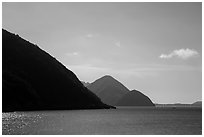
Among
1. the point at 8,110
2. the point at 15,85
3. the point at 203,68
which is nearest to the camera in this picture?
the point at 203,68

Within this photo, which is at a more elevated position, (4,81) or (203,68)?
(4,81)

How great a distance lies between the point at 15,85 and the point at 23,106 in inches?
559

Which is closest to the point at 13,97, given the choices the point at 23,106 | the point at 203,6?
the point at 23,106

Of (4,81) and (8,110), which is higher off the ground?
(4,81)

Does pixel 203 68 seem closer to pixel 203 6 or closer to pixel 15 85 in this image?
pixel 203 6

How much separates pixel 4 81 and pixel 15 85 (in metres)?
7.58

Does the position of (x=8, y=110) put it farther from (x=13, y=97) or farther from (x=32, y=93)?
(x=32, y=93)

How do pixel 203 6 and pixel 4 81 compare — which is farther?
pixel 4 81

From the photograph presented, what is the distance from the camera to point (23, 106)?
189 metres

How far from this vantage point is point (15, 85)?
633 ft

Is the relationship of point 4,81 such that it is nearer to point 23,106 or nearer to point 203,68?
point 23,106

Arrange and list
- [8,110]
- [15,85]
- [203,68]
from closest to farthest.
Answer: [203,68] → [8,110] → [15,85]

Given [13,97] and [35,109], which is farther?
[35,109]

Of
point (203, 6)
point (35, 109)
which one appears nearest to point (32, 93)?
point (35, 109)
